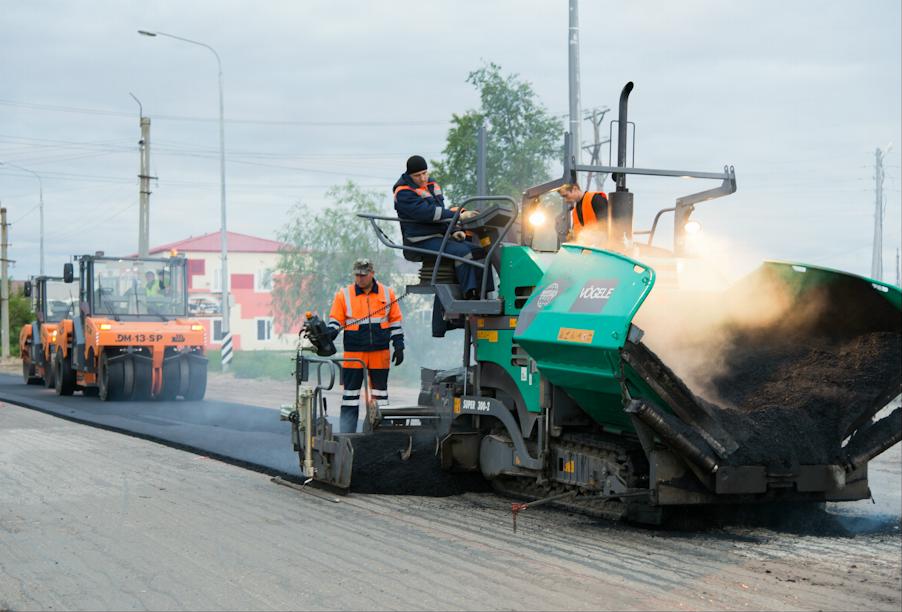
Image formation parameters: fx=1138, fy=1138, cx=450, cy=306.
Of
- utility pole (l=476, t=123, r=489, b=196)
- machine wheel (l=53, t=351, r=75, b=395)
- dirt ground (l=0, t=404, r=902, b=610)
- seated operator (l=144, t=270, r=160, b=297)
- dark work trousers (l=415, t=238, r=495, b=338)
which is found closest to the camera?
dirt ground (l=0, t=404, r=902, b=610)

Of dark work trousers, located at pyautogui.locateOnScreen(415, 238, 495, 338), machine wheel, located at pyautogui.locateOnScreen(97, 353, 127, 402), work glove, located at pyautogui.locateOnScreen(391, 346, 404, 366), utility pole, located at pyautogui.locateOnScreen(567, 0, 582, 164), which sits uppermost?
utility pole, located at pyautogui.locateOnScreen(567, 0, 582, 164)

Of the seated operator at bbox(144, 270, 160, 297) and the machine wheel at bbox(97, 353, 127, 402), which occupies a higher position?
the seated operator at bbox(144, 270, 160, 297)

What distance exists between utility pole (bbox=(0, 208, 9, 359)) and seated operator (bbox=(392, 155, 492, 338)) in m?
35.1

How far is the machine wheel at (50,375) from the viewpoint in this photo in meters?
20.6

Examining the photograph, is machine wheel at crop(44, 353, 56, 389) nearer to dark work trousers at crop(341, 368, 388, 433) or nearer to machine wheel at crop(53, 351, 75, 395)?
machine wheel at crop(53, 351, 75, 395)

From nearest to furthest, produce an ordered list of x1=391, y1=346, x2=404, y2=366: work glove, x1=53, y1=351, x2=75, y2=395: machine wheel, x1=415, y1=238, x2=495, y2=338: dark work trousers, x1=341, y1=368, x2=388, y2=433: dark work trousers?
x1=415, y1=238, x2=495, y2=338: dark work trousers → x1=341, y1=368, x2=388, y2=433: dark work trousers → x1=391, y1=346, x2=404, y2=366: work glove → x1=53, y1=351, x2=75, y2=395: machine wheel

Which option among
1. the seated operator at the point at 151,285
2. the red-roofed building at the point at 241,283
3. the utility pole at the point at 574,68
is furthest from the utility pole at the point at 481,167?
the red-roofed building at the point at 241,283

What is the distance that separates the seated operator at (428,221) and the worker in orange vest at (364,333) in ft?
3.09

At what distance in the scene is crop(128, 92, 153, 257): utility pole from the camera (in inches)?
1161

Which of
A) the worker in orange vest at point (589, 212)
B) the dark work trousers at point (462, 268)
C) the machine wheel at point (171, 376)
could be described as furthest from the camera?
the machine wheel at point (171, 376)

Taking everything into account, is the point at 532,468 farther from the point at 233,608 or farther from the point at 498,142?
the point at 498,142

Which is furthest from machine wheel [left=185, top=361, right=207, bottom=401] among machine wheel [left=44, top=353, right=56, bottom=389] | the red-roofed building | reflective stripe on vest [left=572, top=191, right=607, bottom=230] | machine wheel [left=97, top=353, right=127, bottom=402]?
the red-roofed building

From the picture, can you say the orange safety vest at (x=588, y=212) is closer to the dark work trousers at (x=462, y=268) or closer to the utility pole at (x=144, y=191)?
the dark work trousers at (x=462, y=268)

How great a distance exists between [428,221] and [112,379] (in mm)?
10783
